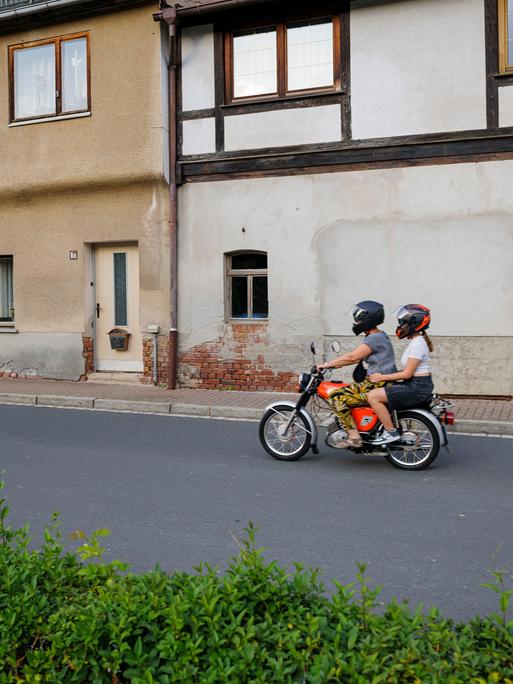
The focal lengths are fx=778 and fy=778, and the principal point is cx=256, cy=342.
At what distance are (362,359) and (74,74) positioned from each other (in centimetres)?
1002

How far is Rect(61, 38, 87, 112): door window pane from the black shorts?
391 inches

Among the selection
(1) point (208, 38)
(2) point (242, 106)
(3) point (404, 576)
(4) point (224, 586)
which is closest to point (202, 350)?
(2) point (242, 106)

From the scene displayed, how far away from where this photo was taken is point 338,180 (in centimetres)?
1309

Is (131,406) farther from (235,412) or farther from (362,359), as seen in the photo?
(362,359)

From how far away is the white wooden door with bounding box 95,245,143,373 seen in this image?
15.1m

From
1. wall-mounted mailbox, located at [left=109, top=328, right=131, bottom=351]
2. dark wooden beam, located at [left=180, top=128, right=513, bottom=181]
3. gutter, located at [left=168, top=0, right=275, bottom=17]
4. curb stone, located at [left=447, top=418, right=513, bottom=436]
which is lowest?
curb stone, located at [left=447, top=418, right=513, bottom=436]

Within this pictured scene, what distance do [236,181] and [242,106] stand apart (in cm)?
131

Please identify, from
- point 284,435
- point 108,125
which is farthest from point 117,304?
point 284,435

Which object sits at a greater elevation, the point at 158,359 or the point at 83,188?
the point at 83,188

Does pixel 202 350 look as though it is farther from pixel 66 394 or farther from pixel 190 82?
pixel 190 82

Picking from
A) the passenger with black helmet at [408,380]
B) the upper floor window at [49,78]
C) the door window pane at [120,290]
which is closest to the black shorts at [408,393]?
the passenger with black helmet at [408,380]

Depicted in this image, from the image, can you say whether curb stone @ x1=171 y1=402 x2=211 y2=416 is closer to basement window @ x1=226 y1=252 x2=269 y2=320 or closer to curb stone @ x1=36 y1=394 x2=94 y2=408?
curb stone @ x1=36 y1=394 x2=94 y2=408

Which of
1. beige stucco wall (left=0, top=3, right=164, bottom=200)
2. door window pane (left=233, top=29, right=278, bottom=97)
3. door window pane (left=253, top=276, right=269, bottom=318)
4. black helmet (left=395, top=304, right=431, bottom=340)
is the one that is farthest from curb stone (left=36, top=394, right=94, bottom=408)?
black helmet (left=395, top=304, right=431, bottom=340)

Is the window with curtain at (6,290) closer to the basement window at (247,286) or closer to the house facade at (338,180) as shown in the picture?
the house facade at (338,180)
